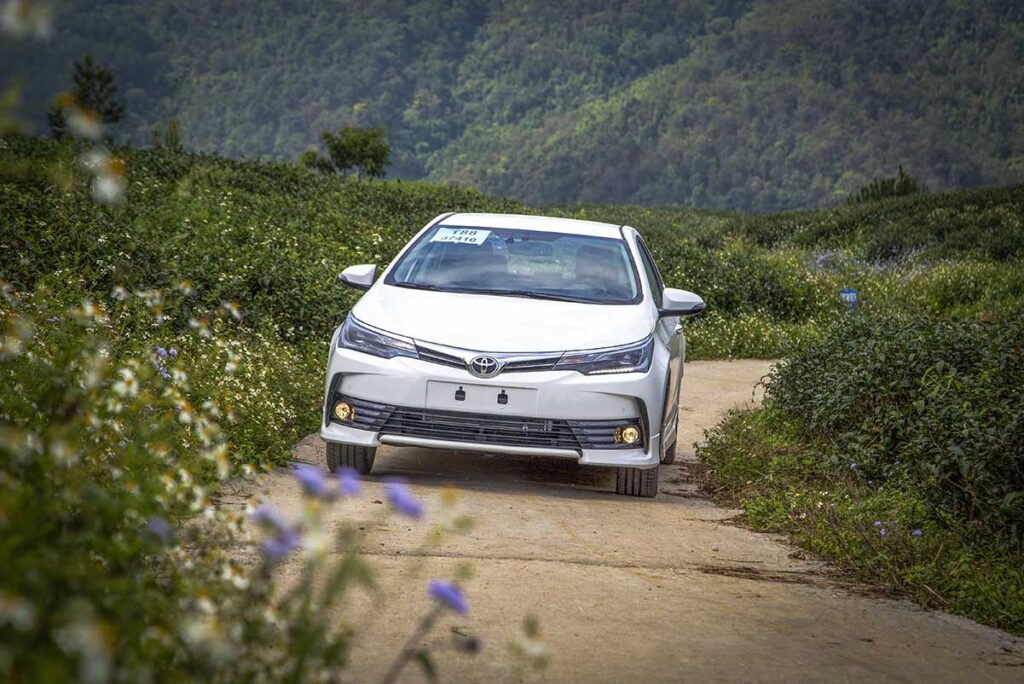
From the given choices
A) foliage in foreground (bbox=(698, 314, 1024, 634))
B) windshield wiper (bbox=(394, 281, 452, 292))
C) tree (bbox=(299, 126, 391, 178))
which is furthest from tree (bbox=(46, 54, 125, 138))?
windshield wiper (bbox=(394, 281, 452, 292))

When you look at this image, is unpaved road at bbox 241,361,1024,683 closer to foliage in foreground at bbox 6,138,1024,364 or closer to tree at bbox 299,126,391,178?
foliage in foreground at bbox 6,138,1024,364

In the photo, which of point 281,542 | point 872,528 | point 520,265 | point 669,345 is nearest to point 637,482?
point 669,345

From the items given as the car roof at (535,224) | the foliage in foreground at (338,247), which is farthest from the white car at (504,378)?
the foliage in foreground at (338,247)

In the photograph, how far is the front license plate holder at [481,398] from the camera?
781 centimetres

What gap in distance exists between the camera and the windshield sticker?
31.0 feet

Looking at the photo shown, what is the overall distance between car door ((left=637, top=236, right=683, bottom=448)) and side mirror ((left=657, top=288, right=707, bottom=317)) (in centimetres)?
9

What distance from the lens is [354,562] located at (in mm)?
2588

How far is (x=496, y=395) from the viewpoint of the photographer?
7816 millimetres

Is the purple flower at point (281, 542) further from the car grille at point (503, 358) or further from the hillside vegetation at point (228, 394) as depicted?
the car grille at point (503, 358)

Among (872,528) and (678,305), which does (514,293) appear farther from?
(872,528)

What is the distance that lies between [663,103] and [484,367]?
530 ft

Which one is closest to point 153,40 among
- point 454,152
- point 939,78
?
point 454,152

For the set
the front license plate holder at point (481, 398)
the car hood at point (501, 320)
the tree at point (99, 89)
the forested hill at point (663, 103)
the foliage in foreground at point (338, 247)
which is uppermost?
the car hood at point (501, 320)

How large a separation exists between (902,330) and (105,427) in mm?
7367
